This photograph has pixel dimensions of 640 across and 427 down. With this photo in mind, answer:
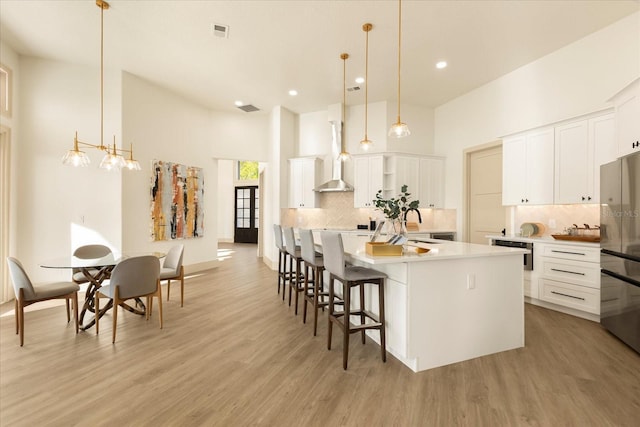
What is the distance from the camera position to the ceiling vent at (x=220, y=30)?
3768 millimetres

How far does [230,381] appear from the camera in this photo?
2.35m

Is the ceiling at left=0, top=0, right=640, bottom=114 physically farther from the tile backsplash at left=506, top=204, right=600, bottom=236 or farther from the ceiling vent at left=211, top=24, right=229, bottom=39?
the tile backsplash at left=506, top=204, right=600, bottom=236

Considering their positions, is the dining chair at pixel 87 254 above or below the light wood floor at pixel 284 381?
above

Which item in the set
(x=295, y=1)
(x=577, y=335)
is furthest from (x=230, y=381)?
(x=295, y=1)

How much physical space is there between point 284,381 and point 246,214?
1088 centimetres

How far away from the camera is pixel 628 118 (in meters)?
2.98

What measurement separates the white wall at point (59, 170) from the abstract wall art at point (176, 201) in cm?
72

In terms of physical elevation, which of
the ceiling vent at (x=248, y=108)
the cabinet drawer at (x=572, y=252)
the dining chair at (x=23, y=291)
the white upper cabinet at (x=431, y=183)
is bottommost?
the dining chair at (x=23, y=291)

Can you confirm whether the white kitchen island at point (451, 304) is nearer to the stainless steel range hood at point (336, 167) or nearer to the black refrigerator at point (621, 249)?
the black refrigerator at point (621, 249)

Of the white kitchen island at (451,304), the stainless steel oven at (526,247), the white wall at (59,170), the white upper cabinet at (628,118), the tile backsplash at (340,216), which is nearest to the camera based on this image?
the white kitchen island at (451,304)

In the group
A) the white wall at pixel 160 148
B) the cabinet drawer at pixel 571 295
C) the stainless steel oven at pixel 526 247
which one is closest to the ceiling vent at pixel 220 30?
the white wall at pixel 160 148

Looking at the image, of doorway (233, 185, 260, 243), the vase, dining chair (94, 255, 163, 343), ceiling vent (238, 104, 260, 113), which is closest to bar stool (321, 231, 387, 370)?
the vase

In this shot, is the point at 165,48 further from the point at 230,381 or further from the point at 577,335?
the point at 577,335

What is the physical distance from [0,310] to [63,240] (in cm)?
117
